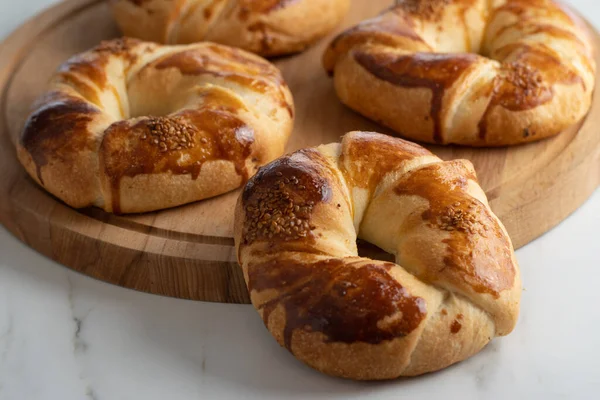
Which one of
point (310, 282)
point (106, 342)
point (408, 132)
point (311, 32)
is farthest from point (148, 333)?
point (311, 32)

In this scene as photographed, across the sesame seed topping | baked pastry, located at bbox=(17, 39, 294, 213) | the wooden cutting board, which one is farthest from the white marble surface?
the sesame seed topping

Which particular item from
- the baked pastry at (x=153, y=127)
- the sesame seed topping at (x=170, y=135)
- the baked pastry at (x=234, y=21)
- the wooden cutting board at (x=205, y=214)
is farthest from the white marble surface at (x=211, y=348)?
the baked pastry at (x=234, y=21)

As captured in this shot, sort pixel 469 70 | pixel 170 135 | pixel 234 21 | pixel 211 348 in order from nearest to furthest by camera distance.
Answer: pixel 211 348, pixel 170 135, pixel 469 70, pixel 234 21

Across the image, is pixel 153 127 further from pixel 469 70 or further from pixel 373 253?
pixel 469 70

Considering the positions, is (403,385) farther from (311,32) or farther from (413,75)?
(311,32)

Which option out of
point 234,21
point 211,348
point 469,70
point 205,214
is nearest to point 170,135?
point 205,214

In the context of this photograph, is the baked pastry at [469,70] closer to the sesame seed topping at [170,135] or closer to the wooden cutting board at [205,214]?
the wooden cutting board at [205,214]
